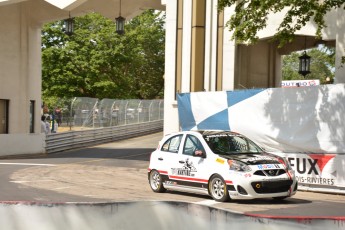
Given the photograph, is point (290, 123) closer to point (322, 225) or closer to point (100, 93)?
point (322, 225)

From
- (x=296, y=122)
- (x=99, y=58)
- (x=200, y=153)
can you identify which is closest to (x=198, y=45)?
(x=296, y=122)

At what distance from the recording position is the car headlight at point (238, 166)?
12539 millimetres

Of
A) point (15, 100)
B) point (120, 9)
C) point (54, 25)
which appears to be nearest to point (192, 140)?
point (120, 9)

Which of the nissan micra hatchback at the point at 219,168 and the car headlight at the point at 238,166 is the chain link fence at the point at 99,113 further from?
the car headlight at the point at 238,166

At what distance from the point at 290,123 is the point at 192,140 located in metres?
3.26

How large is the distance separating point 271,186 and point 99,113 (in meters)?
26.5

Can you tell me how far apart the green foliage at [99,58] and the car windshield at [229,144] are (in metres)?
38.8

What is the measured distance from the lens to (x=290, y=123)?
16.1m

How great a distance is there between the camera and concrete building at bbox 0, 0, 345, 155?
2195cm

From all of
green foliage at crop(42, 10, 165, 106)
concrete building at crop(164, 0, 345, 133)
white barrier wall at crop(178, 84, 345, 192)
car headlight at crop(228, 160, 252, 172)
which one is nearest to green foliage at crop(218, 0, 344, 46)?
white barrier wall at crop(178, 84, 345, 192)

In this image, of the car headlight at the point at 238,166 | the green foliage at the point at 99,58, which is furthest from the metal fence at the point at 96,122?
the car headlight at the point at 238,166

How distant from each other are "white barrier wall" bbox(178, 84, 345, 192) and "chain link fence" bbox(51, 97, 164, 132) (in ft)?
61.6

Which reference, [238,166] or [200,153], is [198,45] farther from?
[238,166]

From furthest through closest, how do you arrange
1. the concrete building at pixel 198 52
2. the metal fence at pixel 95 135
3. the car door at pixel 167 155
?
1. the metal fence at pixel 95 135
2. the concrete building at pixel 198 52
3. the car door at pixel 167 155
